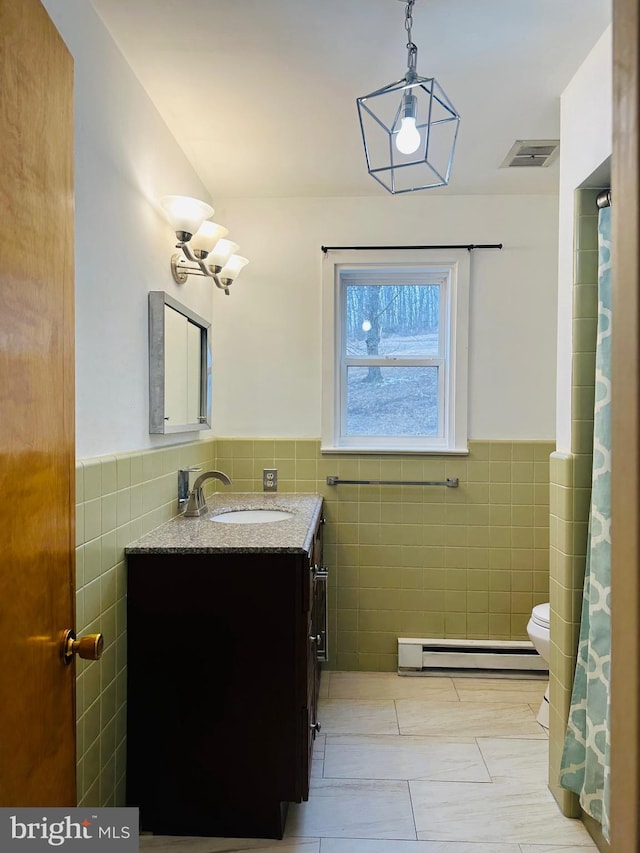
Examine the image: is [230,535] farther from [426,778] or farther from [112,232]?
[426,778]

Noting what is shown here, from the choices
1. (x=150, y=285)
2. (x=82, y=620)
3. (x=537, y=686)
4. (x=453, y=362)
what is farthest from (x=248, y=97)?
(x=537, y=686)

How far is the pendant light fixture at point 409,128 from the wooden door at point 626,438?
1.11 meters

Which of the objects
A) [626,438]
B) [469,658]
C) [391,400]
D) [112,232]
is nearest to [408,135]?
[112,232]

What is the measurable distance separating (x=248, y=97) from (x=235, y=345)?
1303mm

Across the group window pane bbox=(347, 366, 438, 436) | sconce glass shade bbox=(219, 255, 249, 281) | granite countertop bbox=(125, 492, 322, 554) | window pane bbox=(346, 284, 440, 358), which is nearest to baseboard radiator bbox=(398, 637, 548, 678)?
granite countertop bbox=(125, 492, 322, 554)

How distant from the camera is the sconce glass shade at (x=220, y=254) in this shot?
2.49 meters

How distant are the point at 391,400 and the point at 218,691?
1855mm

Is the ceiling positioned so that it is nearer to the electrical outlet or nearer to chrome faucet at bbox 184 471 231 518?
chrome faucet at bbox 184 471 231 518

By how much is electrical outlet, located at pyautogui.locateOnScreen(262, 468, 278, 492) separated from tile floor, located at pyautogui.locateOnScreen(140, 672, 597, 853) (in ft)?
3.40

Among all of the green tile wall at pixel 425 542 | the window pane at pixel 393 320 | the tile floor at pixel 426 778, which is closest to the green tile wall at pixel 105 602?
the tile floor at pixel 426 778

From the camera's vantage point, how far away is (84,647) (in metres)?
1.03

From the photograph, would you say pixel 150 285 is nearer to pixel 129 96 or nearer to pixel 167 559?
pixel 129 96

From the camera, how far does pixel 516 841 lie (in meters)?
1.78

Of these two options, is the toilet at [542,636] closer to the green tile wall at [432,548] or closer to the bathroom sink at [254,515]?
the green tile wall at [432,548]
